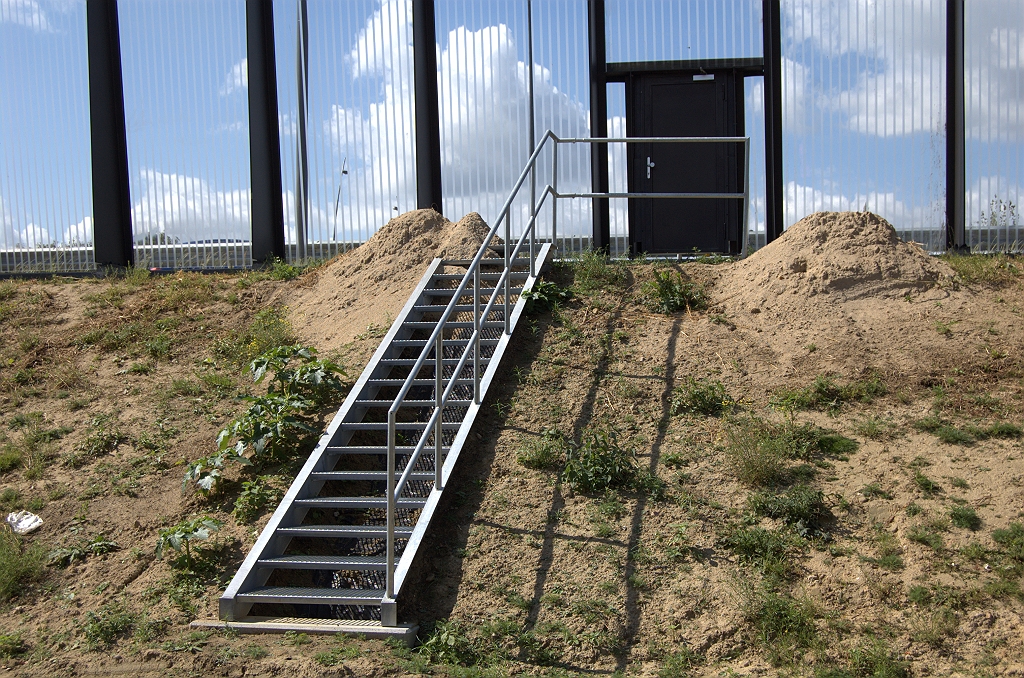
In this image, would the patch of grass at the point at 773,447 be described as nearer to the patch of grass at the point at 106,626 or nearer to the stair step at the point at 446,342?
the stair step at the point at 446,342

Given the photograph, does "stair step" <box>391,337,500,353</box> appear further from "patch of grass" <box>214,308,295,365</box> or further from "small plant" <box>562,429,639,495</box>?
"small plant" <box>562,429,639,495</box>

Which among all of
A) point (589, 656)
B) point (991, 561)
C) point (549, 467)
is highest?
point (549, 467)

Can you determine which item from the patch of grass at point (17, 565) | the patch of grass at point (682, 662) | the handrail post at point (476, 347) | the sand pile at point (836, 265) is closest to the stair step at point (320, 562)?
the handrail post at point (476, 347)

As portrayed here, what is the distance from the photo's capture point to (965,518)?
18.6 ft

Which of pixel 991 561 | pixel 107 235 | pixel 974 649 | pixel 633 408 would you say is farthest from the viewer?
pixel 107 235

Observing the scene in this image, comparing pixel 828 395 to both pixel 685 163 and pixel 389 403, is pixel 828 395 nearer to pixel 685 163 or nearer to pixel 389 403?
pixel 389 403

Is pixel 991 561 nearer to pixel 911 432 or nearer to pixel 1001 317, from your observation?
pixel 911 432

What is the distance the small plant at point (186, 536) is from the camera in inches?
240

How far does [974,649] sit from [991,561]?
2.33 ft

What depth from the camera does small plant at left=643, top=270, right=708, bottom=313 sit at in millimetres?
8477

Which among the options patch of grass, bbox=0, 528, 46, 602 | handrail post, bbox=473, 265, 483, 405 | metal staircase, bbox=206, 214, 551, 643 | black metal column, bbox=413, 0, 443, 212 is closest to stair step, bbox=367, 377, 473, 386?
metal staircase, bbox=206, 214, 551, 643

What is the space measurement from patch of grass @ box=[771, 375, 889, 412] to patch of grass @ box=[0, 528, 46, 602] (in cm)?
556

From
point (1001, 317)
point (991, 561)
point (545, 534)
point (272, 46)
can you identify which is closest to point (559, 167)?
point (272, 46)

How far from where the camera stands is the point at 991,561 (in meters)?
5.41
